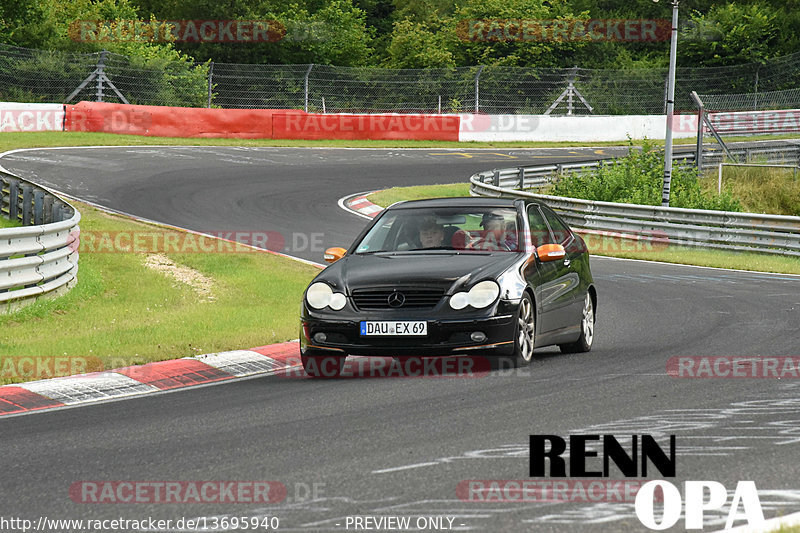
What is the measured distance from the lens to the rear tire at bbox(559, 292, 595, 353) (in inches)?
447

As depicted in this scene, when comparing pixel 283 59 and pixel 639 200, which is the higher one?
pixel 283 59

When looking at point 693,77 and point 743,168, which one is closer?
point 743,168

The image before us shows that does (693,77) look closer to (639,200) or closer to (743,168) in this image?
(743,168)

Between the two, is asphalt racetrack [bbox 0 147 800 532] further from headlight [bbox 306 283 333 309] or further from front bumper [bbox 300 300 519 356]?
headlight [bbox 306 283 333 309]

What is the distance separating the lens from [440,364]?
34.0ft

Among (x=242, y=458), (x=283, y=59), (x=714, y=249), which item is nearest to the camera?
(x=242, y=458)

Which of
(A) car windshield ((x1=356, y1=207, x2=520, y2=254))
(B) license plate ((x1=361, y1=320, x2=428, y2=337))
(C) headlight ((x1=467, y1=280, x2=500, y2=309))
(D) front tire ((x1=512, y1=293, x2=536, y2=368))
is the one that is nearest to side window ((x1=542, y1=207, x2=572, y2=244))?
(A) car windshield ((x1=356, y1=207, x2=520, y2=254))

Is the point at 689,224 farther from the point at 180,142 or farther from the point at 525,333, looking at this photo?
the point at 180,142

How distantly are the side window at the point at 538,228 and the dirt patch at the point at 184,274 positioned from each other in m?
5.38

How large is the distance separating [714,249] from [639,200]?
545 centimetres

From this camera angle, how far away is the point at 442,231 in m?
10.8

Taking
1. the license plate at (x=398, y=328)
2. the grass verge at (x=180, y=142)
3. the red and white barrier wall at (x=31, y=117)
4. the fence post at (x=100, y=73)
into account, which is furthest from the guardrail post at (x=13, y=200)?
the fence post at (x=100, y=73)

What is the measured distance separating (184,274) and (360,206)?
461 inches

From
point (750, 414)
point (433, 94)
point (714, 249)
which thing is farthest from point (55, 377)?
point (433, 94)
